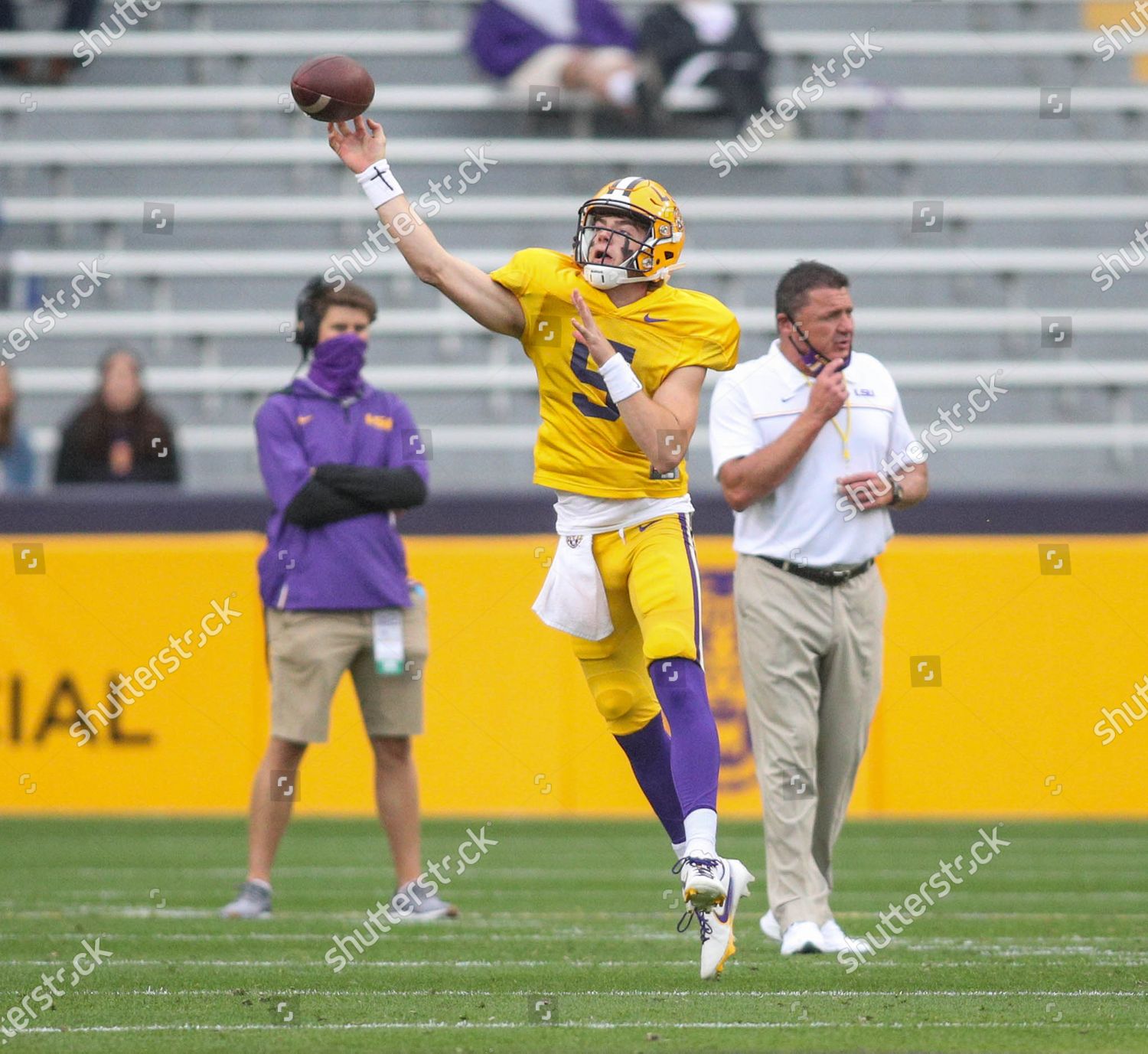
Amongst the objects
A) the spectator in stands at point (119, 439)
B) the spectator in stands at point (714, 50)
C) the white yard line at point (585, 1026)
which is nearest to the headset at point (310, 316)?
the white yard line at point (585, 1026)

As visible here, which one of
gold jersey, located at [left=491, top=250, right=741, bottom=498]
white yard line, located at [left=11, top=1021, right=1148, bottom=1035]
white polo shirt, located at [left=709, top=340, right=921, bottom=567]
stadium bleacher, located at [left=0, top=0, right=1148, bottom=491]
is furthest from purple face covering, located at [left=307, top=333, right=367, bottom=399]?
stadium bleacher, located at [left=0, top=0, right=1148, bottom=491]

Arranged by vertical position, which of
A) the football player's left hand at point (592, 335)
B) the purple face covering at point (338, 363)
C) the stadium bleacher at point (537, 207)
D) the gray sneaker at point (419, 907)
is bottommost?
the gray sneaker at point (419, 907)

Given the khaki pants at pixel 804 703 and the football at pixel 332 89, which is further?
the khaki pants at pixel 804 703

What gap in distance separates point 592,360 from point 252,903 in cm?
237

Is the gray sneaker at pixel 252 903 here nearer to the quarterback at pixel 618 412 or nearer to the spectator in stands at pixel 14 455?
the quarterback at pixel 618 412

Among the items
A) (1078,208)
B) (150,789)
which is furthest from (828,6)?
(150,789)

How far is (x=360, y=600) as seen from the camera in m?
6.59

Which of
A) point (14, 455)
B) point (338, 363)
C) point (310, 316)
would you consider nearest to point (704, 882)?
point (338, 363)

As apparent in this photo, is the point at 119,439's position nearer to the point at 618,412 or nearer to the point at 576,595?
the point at 576,595

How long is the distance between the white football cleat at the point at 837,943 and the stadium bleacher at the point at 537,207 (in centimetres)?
695

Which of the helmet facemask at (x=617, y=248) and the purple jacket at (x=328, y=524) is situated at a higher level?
the helmet facemask at (x=617, y=248)

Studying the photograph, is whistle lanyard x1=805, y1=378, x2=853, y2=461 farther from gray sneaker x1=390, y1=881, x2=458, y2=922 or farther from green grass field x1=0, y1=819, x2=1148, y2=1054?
gray sneaker x1=390, y1=881, x2=458, y2=922

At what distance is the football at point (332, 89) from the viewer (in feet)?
16.8

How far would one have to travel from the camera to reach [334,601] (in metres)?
6.58
